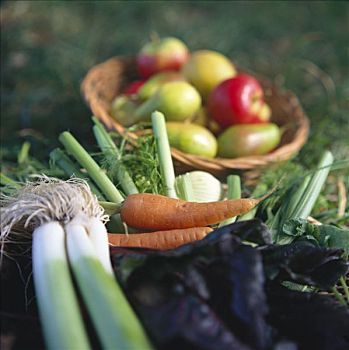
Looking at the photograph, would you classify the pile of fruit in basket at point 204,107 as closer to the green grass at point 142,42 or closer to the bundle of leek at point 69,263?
the green grass at point 142,42

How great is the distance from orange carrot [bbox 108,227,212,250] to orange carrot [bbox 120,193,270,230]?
2.8 inches

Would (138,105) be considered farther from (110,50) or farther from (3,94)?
(110,50)

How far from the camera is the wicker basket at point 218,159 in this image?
2033 mm

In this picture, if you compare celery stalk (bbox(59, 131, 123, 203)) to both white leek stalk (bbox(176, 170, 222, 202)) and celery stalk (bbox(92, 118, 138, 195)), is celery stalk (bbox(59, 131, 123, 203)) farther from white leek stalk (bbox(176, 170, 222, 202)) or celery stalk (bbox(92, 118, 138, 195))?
white leek stalk (bbox(176, 170, 222, 202))

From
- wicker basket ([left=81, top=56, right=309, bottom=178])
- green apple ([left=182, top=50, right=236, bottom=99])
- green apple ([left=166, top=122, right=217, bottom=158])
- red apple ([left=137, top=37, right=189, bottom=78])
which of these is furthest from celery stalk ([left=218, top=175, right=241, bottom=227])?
red apple ([left=137, top=37, right=189, bottom=78])

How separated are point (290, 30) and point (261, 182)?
237 cm

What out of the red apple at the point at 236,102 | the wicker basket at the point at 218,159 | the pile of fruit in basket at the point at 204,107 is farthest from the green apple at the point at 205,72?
the wicker basket at the point at 218,159

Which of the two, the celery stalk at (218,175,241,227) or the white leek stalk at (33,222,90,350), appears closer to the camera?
the white leek stalk at (33,222,90,350)

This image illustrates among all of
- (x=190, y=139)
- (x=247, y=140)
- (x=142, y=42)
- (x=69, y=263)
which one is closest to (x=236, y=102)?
(x=247, y=140)

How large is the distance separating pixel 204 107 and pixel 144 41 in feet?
4.53

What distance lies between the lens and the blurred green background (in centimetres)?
272

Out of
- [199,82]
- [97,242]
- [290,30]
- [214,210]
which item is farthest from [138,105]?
[290,30]

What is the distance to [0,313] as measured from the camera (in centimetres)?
122

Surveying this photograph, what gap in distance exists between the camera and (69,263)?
1310 mm
